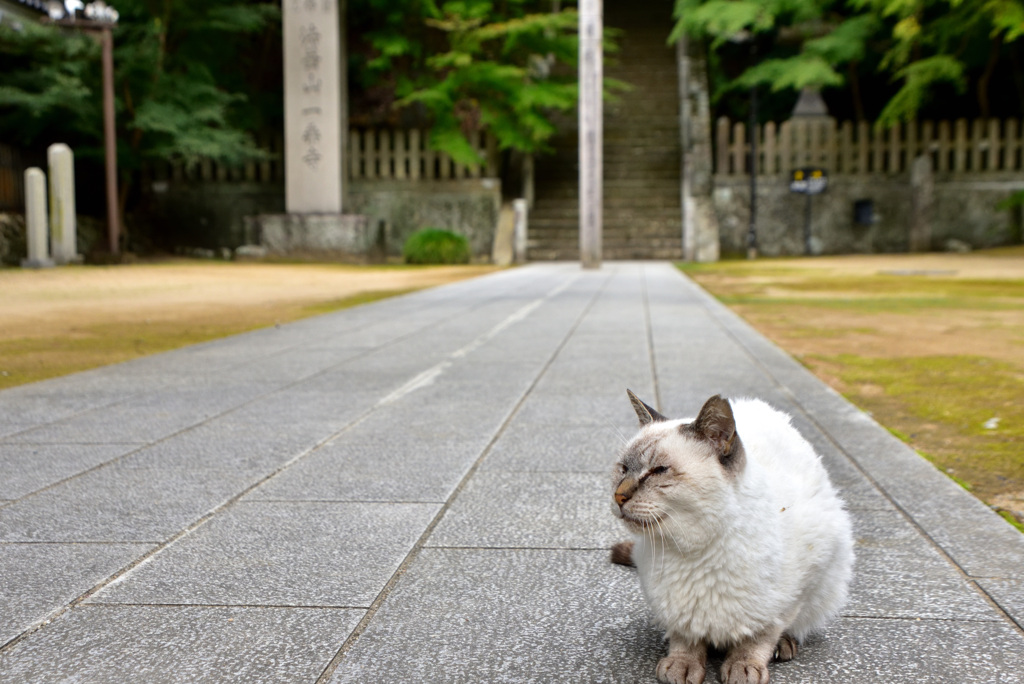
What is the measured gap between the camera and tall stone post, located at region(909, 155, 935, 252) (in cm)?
2159

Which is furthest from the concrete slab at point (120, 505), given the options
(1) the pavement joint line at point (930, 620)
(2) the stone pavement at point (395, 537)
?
(1) the pavement joint line at point (930, 620)

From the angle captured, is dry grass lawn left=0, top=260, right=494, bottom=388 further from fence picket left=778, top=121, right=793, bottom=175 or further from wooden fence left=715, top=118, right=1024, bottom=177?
fence picket left=778, top=121, right=793, bottom=175

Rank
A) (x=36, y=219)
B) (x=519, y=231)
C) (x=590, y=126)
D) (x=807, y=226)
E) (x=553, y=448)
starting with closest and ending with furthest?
(x=553, y=448) → (x=590, y=126) → (x=36, y=219) → (x=519, y=231) → (x=807, y=226)

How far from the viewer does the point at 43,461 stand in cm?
355

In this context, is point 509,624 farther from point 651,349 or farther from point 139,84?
point 139,84

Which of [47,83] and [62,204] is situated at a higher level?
[47,83]

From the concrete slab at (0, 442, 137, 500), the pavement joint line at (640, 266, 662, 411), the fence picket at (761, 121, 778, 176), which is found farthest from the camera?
the fence picket at (761, 121, 778, 176)

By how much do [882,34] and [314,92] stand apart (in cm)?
1376

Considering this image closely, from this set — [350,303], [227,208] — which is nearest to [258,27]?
[227,208]

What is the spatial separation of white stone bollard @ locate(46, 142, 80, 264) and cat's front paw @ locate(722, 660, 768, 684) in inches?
759

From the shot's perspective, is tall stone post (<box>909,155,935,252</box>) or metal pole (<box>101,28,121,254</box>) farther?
tall stone post (<box>909,155,935,252</box>)

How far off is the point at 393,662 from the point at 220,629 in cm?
44

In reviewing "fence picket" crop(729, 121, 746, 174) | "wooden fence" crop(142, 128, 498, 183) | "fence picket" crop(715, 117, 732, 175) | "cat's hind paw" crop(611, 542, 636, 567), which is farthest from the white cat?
"fence picket" crop(729, 121, 746, 174)

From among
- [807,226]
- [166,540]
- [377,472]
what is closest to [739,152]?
[807,226]
